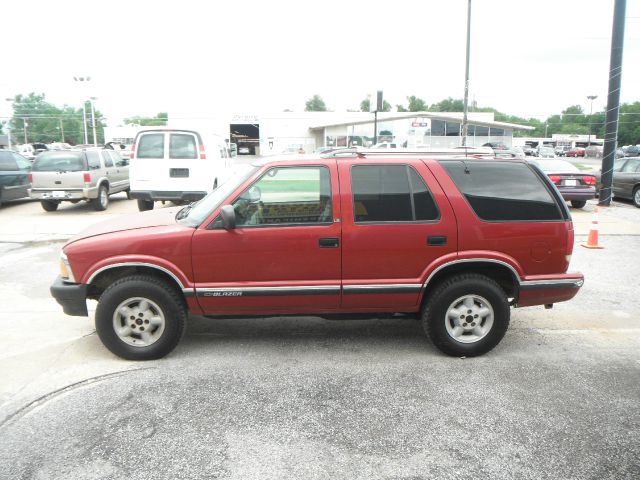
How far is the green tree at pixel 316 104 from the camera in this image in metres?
137

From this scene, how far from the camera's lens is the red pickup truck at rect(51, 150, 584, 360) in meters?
4.17

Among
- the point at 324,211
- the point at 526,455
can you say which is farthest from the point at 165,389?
the point at 526,455

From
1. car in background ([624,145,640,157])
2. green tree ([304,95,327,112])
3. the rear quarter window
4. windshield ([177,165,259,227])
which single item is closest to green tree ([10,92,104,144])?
green tree ([304,95,327,112])

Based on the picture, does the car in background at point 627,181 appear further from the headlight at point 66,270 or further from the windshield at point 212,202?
the headlight at point 66,270

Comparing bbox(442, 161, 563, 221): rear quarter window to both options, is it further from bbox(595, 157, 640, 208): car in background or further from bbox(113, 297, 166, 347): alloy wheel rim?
bbox(595, 157, 640, 208): car in background

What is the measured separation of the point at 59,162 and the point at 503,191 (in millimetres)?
12755

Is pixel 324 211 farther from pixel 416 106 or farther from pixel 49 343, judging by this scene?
pixel 416 106

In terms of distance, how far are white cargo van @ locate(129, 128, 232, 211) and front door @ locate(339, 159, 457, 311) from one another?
28.4 feet

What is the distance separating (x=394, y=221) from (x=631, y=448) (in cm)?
224

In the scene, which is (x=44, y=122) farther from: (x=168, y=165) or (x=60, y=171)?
(x=168, y=165)

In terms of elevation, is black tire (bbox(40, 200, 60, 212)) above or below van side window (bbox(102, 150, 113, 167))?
below

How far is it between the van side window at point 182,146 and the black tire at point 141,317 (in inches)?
338

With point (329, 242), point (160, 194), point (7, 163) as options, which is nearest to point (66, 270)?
point (329, 242)

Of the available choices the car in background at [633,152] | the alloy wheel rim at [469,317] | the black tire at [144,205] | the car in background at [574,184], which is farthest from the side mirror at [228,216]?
the car in background at [633,152]
